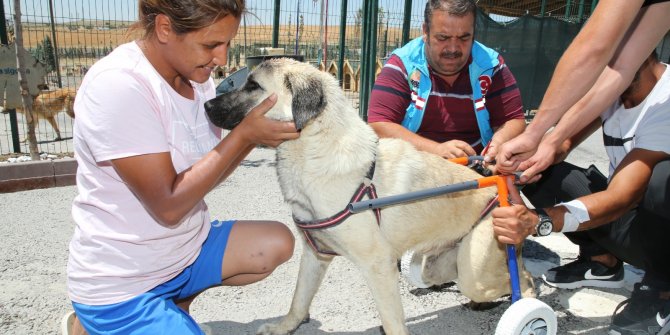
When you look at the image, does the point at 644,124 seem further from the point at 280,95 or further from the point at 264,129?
the point at 264,129

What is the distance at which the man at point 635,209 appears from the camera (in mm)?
2539

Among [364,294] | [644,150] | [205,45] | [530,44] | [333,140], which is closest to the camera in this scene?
[205,45]

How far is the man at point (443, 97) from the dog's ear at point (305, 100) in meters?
1.20

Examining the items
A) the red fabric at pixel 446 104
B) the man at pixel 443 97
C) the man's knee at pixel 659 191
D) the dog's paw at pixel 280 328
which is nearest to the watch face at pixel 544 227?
the man's knee at pixel 659 191

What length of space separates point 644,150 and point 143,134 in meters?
2.70

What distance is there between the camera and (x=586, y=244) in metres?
3.53

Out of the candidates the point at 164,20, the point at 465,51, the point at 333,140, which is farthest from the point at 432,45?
the point at 164,20

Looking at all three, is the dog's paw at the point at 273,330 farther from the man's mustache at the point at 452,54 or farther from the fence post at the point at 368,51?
the fence post at the point at 368,51

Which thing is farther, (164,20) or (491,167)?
(491,167)

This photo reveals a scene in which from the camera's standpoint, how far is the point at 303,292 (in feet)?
9.29

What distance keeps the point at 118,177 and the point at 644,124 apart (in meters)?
2.87

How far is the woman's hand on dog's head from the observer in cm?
215

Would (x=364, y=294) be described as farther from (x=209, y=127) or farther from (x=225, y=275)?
(x=209, y=127)

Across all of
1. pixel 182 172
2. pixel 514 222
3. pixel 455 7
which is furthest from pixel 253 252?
pixel 455 7
